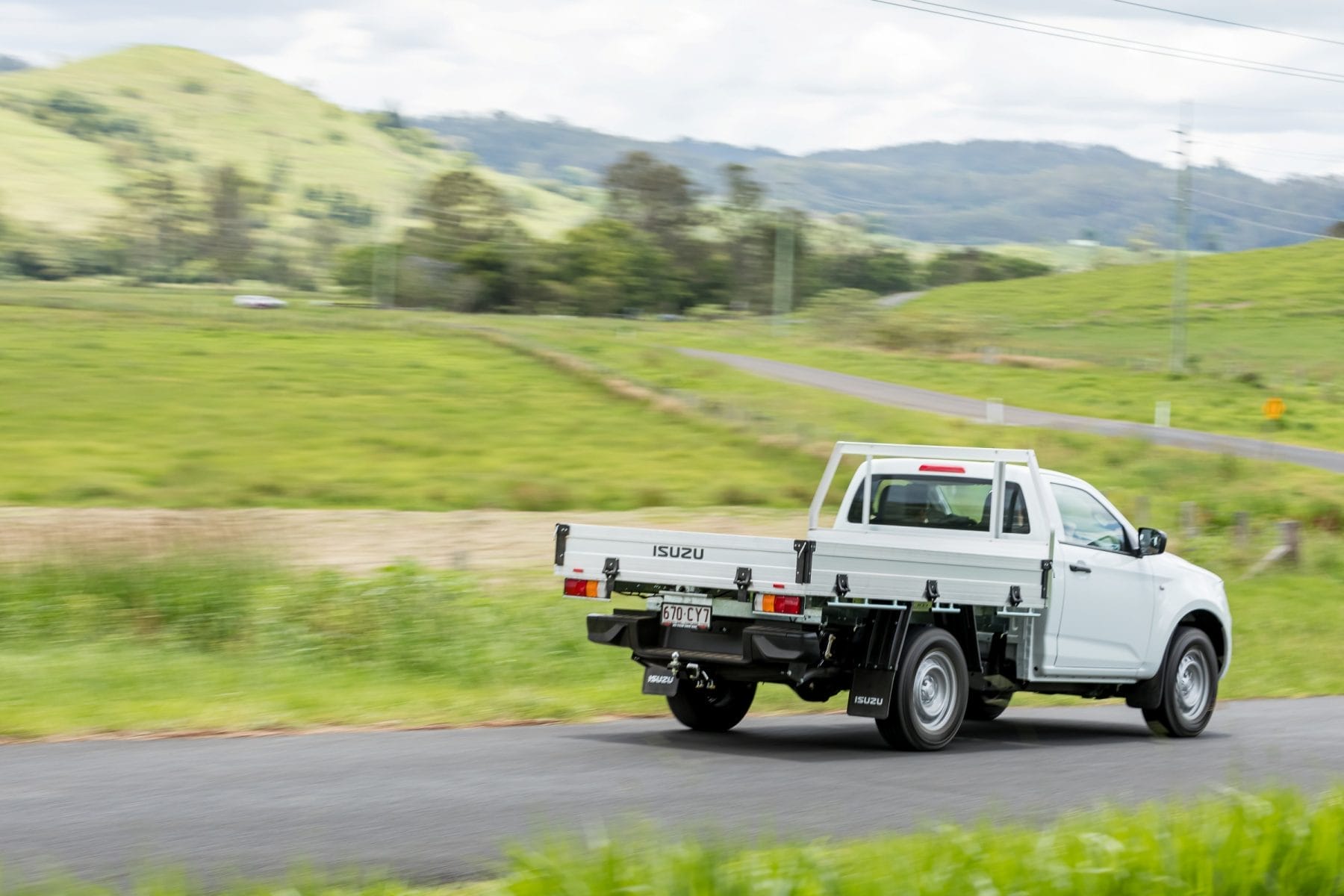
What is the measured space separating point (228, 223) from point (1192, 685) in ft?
407

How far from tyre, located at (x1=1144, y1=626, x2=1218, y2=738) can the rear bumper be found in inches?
144

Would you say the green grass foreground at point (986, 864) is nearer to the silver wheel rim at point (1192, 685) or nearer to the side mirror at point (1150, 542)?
the side mirror at point (1150, 542)

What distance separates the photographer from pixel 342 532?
27.2 meters

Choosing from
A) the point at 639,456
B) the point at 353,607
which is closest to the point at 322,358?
the point at 639,456

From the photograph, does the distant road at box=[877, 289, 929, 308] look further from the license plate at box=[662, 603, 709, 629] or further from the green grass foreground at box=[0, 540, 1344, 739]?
the license plate at box=[662, 603, 709, 629]

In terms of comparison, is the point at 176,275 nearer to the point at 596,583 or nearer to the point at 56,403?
the point at 56,403

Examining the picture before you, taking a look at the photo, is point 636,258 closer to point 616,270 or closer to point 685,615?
point 616,270

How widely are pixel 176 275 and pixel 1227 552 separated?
94.6 metres

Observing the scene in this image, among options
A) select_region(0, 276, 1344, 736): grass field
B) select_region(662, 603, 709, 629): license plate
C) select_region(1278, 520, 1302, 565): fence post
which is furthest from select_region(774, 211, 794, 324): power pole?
select_region(662, 603, 709, 629): license plate

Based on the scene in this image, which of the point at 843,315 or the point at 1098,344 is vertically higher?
the point at 843,315

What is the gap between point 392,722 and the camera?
1116cm

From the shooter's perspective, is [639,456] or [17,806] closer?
[17,806]

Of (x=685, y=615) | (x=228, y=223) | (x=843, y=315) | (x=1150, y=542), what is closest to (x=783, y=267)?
(x=843, y=315)

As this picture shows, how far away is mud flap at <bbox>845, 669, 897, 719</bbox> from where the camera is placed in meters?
10.1
